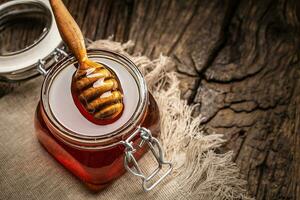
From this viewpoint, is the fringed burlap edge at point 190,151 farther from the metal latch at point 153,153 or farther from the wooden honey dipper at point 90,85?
the wooden honey dipper at point 90,85

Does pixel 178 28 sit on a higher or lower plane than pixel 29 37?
higher

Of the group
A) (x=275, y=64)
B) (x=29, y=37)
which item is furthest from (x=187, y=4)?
(x=29, y=37)

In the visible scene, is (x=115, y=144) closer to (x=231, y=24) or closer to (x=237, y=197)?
(x=237, y=197)

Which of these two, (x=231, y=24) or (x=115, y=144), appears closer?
(x=115, y=144)

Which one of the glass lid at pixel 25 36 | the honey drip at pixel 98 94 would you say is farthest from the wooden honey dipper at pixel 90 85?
the glass lid at pixel 25 36

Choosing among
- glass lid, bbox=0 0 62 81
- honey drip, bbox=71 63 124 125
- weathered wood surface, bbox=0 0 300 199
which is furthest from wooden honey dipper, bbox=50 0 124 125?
weathered wood surface, bbox=0 0 300 199

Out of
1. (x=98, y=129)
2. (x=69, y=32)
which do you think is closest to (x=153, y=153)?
(x=98, y=129)
